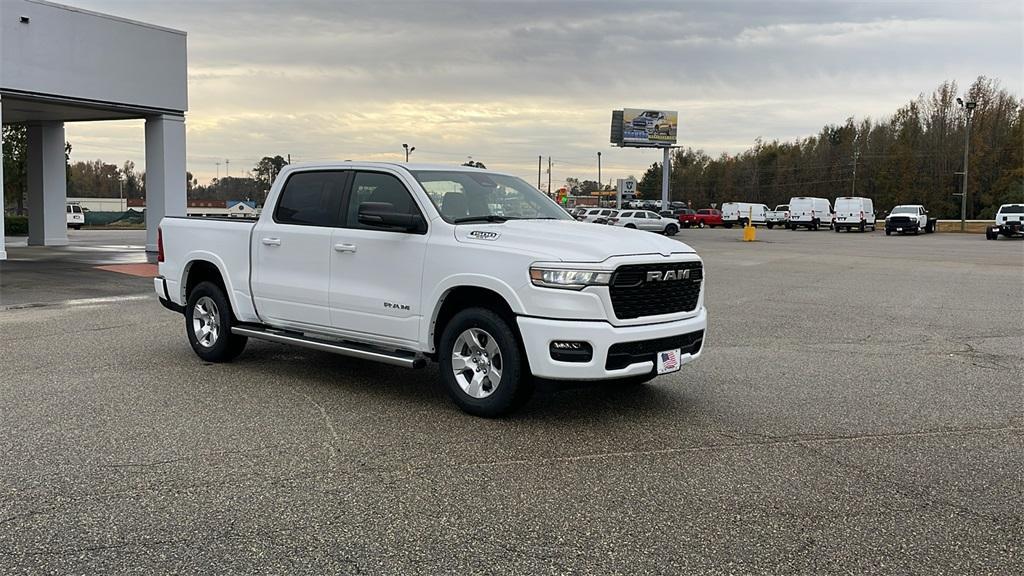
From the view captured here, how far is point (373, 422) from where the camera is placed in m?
6.30

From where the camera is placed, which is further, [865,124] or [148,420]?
[865,124]

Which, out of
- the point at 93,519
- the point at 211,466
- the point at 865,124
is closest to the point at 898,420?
the point at 211,466

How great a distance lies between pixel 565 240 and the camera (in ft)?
20.5

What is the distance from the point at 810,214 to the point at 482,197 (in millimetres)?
56851

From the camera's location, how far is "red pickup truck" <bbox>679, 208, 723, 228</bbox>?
68.8m

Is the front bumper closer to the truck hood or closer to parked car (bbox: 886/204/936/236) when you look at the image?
the truck hood

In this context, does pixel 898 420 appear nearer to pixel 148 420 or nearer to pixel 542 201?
pixel 542 201

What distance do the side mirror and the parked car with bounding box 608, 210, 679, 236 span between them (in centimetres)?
4279

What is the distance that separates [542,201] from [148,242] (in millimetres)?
20009

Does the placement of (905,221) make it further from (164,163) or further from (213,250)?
(213,250)

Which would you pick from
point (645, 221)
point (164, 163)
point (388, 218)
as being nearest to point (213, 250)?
point (388, 218)

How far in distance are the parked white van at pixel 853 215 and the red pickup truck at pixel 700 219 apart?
44.5 feet

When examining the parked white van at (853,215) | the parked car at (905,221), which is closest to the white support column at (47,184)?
the parked car at (905,221)

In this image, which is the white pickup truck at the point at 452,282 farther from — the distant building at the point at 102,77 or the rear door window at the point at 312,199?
the distant building at the point at 102,77
